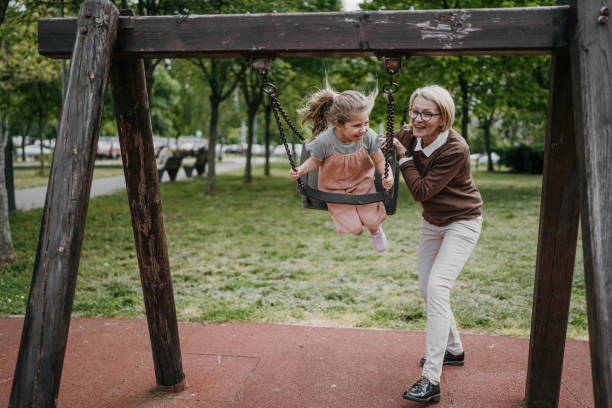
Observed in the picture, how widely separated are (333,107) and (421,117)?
516mm

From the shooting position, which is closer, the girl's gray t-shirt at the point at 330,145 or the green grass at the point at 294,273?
the girl's gray t-shirt at the point at 330,145

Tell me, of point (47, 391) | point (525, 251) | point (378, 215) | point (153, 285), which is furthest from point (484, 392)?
point (525, 251)

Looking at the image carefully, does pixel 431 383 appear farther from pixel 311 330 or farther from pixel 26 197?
pixel 26 197

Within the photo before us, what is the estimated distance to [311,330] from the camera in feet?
14.0

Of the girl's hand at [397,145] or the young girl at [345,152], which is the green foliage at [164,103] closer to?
the young girl at [345,152]

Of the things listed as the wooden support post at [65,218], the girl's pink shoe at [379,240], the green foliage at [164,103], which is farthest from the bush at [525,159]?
the wooden support post at [65,218]

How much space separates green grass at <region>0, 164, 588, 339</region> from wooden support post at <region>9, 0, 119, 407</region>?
2457mm

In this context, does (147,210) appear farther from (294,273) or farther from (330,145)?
(294,273)

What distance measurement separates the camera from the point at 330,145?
126 inches

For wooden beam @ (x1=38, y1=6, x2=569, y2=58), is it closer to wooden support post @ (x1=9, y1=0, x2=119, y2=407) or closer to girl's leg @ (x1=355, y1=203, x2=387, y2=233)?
wooden support post @ (x1=9, y1=0, x2=119, y2=407)

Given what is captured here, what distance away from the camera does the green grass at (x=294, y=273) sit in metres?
4.69

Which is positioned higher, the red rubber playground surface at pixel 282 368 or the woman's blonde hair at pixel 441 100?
the woman's blonde hair at pixel 441 100

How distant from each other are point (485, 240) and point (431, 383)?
5.67 metres

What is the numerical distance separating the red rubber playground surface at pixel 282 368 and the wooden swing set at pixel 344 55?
20.7 inches
